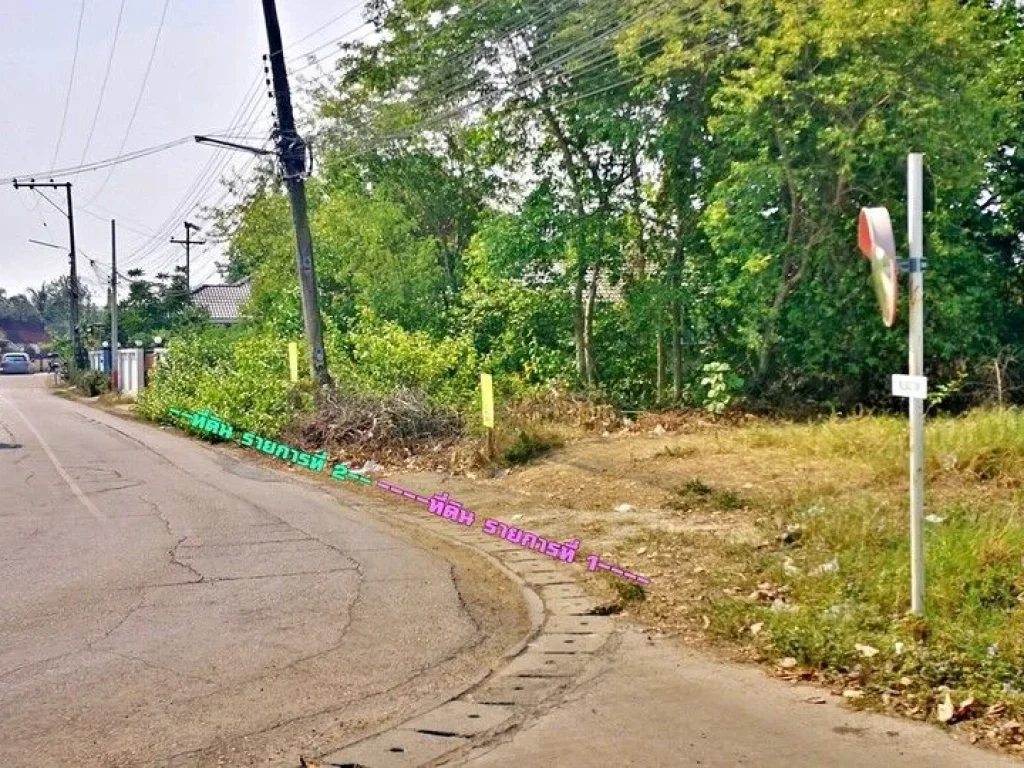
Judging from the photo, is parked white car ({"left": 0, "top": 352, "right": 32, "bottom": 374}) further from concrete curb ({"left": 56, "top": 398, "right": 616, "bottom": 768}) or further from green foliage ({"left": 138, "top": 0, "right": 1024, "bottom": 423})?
concrete curb ({"left": 56, "top": 398, "right": 616, "bottom": 768})

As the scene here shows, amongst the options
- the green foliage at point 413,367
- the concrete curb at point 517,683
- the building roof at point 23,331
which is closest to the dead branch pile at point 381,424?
the green foliage at point 413,367

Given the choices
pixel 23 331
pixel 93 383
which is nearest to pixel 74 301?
pixel 93 383

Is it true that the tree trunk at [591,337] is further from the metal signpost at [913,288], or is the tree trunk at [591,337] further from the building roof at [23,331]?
the building roof at [23,331]

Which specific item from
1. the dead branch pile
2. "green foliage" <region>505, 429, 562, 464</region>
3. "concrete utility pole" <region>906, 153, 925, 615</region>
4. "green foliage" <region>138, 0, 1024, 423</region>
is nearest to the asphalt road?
"concrete utility pole" <region>906, 153, 925, 615</region>

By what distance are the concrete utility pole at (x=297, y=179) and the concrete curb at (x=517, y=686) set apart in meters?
11.6

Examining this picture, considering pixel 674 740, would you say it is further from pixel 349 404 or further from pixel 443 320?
pixel 443 320

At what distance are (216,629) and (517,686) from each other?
93.3 inches

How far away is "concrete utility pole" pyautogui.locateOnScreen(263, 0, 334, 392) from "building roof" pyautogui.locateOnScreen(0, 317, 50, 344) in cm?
12275

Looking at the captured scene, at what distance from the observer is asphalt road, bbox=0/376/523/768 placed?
538 centimetres

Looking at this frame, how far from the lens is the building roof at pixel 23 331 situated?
132625 mm

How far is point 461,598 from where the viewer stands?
827 centimetres

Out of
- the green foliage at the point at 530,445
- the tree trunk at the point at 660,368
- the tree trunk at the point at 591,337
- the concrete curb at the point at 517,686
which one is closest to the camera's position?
the concrete curb at the point at 517,686

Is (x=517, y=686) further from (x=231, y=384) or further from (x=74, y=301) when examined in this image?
(x=74, y=301)

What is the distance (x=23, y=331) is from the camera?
13462 cm
